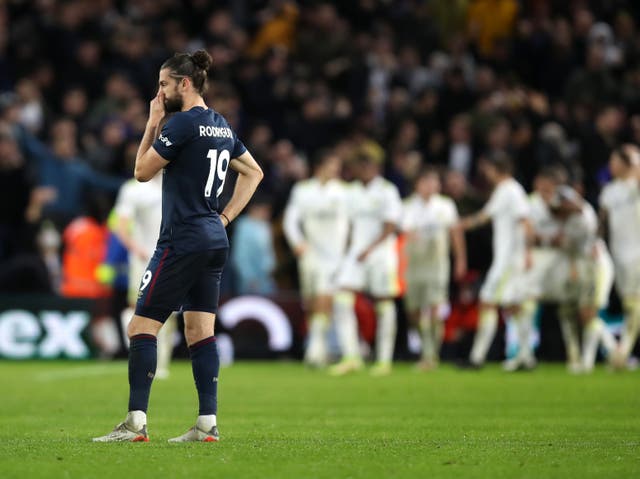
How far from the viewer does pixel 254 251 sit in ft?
69.8

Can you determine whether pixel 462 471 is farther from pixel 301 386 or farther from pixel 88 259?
pixel 88 259

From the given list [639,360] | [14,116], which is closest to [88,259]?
[14,116]

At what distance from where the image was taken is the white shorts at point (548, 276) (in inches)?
734

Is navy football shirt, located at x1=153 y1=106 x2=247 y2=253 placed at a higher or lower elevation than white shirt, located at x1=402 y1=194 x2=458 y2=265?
lower

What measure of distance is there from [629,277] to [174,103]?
11105mm

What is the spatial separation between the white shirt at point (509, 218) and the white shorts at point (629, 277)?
54.4 inches

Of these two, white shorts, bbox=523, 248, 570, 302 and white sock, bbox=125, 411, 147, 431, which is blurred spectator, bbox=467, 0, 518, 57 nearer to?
white shorts, bbox=523, 248, 570, 302

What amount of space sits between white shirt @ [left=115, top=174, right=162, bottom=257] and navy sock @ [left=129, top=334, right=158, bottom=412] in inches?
302

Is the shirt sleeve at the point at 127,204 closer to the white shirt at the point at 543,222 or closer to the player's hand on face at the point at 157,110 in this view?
the white shirt at the point at 543,222

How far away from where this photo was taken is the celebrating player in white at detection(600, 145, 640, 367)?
17953mm

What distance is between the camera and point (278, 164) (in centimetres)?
2253

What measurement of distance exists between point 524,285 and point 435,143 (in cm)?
493

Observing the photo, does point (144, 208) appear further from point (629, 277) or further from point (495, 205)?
point (629, 277)

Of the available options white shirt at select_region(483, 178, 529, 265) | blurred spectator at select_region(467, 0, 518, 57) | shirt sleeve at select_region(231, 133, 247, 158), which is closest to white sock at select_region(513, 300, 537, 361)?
white shirt at select_region(483, 178, 529, 265)
